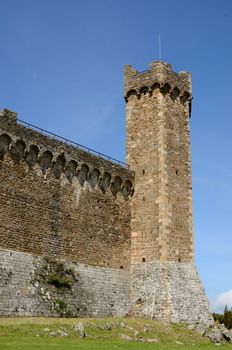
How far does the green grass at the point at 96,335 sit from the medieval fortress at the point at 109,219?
1404mm

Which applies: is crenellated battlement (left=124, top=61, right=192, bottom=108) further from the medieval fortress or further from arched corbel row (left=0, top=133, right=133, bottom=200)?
arched corbel row (left=0, top=133, right=133, bottom=200)

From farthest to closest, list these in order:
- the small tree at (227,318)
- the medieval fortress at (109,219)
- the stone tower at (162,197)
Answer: the small tree at (227,318), the stone tower at (162,197), the medieval fortress at (109,219)

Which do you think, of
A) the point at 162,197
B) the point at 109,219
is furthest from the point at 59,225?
the point at 162,197

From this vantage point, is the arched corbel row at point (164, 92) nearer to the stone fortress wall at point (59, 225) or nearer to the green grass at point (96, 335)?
the stone fortress wall at point (59, 225)

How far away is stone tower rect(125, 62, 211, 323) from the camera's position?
2588cm

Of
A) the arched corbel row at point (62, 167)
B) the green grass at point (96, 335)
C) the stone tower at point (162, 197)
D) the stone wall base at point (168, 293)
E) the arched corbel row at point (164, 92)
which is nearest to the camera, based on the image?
the green grass at point (96, 335)

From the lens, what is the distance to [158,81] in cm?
2978

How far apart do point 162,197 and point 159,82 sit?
22.8 feet

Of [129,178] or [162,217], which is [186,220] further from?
[129,178]

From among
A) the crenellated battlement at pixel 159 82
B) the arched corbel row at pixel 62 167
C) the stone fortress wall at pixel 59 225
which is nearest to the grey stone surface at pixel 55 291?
the stone fortress wall at pixel 59 225

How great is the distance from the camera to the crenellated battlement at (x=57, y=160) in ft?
75.4

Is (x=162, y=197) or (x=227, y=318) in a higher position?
(x=162, y=197)

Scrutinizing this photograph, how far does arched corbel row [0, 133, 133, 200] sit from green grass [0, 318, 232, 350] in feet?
23.4

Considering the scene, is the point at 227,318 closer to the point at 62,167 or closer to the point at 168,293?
the point at 168,293
